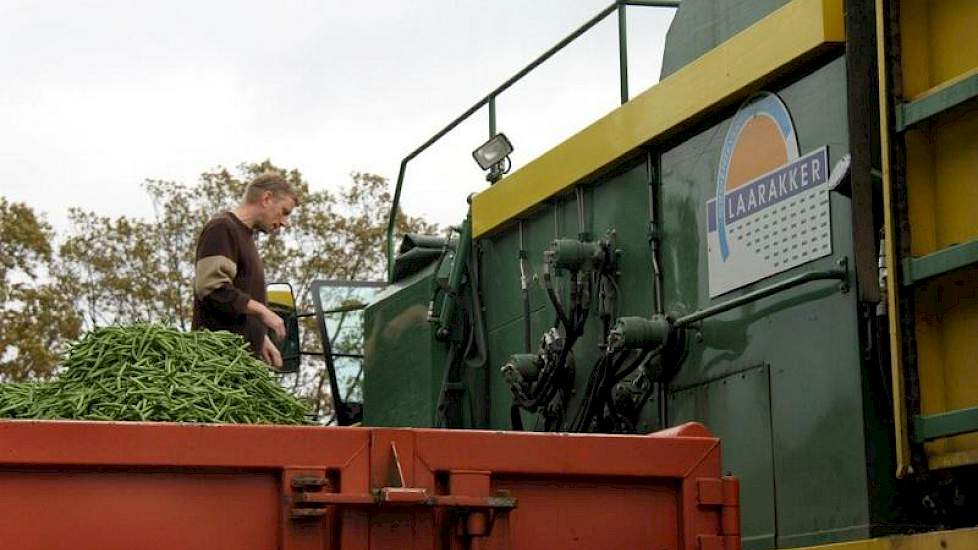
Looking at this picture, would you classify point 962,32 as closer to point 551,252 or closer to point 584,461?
point 584,461

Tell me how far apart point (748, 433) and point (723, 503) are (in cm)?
100

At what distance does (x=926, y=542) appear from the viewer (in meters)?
4.05

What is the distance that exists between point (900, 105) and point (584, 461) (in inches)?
49.3

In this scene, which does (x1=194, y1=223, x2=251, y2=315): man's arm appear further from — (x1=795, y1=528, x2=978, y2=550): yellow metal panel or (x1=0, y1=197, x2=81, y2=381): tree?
(x1=0, y1=197, x2=81, y2=381): tree

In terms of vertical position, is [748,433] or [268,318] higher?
[268,318]

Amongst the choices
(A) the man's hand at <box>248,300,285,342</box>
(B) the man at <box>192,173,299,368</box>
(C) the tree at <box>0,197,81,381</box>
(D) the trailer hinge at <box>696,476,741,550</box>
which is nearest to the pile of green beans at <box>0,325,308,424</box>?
(D) the trailer hinge at <box>696,476,741,550</box>

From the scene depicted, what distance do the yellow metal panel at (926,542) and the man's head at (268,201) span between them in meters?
3.31

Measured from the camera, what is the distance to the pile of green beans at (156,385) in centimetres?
455

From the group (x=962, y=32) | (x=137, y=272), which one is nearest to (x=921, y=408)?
(x=962, y=32)

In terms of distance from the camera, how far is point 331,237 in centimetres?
3038

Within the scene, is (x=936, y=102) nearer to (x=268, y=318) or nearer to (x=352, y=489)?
(x=352, y=489)

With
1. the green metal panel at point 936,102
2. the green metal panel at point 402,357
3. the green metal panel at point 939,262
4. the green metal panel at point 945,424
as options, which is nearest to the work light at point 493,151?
the green metal panel at point 402,357

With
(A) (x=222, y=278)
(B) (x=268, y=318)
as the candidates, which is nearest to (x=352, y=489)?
(B) (x=268, y=318)

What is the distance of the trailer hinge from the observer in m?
4.45
